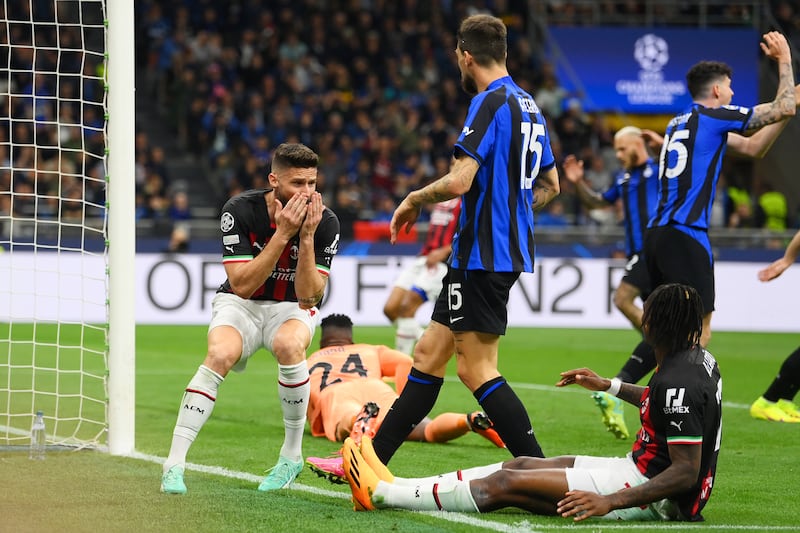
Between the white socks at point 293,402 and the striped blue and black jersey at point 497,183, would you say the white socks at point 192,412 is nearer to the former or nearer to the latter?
the white socks at point 293,402

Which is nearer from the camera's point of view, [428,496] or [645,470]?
[645,470]

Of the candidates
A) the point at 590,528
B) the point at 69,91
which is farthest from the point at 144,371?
the point at 69,91

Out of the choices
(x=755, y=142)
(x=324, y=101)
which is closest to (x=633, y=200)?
(x=755, y=142)

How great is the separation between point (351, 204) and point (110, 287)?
1402 cm

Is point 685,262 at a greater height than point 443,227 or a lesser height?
lesser

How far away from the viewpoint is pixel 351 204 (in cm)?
2069

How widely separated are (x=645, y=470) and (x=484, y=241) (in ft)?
4.32

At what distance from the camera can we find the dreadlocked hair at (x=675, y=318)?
4.88 meters

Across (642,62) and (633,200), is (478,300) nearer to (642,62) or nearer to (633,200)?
(633,200)

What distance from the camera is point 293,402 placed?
5.92 meters

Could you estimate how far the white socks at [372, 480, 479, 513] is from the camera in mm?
5043

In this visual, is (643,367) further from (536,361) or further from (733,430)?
(536,361)

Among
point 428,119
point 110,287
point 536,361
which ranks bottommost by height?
point 536,361

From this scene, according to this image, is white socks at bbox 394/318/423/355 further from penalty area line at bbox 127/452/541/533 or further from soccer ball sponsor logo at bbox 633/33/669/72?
soccer ball sponsor logo at bbox 633/33/669/72
